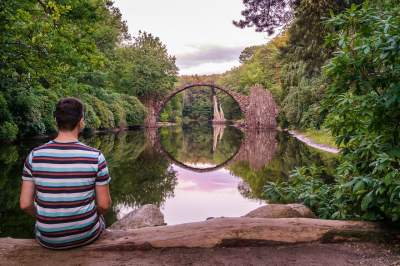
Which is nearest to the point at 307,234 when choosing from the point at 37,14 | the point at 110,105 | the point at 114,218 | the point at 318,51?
the point at 114,218

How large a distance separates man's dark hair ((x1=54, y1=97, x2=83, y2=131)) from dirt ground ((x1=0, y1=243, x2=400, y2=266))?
0.95 m

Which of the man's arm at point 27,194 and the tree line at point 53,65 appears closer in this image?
the man's arm at point 27,194

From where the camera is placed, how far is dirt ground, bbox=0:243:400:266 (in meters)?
2.63

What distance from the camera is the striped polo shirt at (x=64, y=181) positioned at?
7.61 feet

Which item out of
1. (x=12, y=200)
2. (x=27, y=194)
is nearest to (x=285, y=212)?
(x=27, y=194)

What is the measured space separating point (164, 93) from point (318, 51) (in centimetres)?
2944

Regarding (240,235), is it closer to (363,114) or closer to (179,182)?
(363,114)

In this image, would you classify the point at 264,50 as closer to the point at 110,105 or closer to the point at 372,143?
the point at 110,105

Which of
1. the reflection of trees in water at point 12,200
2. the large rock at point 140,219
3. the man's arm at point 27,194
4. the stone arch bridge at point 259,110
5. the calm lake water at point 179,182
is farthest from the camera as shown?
the stone arch bridge at point 259,110

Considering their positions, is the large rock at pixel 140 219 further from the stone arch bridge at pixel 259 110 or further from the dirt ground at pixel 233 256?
the stone arch bridge at pixel 259 110

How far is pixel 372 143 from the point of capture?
296 cm

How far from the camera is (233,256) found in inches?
112

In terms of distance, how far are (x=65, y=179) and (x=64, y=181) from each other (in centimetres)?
2

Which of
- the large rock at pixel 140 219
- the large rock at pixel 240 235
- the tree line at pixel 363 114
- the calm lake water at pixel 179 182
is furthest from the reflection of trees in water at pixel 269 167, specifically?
the large rock at pixel 240 235
